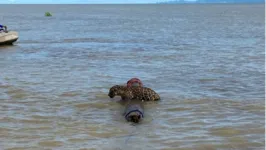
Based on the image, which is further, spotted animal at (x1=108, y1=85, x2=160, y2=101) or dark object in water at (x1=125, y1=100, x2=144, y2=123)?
spotted animal at (x1=108, y1=85, x2=160, y2=101)

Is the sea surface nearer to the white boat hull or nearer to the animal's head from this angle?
the animal's head

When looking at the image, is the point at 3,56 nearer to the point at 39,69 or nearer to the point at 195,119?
the point at 39,69

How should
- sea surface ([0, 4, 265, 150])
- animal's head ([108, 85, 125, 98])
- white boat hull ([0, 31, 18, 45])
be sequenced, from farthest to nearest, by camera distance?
white boat hull ([0, 31, 18, 45]) < animal's head ([108, 85, 125, 98]) < sea surface ([0, 4, 265, 150])

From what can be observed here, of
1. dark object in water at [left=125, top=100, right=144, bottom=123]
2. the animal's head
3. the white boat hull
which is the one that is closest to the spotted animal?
the animal's head

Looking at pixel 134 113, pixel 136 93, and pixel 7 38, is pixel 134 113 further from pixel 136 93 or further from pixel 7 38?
pixel 7 38

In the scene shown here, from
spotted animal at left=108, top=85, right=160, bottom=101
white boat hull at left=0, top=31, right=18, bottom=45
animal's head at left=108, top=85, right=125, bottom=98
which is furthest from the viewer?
white boat hull at left=0, top=31, right=18, bottom=45

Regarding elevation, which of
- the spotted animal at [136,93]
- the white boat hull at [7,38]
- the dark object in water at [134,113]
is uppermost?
the white boat hull at [7,38]

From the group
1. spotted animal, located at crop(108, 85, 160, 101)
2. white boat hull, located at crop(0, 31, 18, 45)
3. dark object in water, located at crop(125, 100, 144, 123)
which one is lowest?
dark object in water, located at crop(125, 100, 144, 123)

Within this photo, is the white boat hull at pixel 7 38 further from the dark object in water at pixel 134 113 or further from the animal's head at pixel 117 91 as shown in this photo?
the dark object in water at pixel 134 113

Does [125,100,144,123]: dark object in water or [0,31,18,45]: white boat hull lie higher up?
[0,31,18,45]: white boat hull

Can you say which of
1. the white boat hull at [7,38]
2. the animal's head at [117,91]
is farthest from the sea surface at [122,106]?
the white boat hull at [7,38]

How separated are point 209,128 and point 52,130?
314cm

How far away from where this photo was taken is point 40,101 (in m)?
10.8

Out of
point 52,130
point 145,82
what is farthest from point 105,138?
point 145,82
